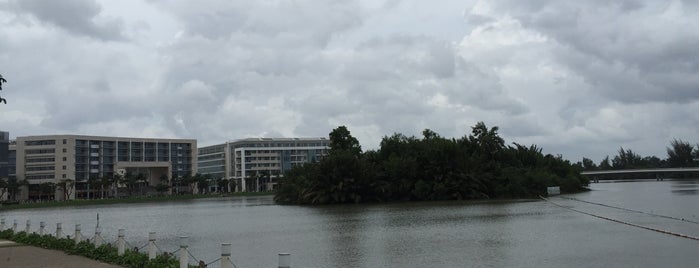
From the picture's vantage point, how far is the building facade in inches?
6260

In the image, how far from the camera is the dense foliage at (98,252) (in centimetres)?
1489

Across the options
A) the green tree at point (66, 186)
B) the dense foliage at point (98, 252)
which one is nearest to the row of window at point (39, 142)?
the green tree at point (66, 186)

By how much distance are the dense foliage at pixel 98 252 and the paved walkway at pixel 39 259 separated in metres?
0.27

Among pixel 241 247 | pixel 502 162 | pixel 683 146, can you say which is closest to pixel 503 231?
pixel 241 247

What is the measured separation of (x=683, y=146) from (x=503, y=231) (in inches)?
6713

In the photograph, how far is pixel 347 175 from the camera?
73.9 metres

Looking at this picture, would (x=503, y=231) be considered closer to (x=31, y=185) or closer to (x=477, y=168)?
(x=477, y=168)

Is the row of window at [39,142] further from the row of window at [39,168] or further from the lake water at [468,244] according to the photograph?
the lake water at [468,244]

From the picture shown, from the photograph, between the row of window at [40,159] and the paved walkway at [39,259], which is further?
the row of window at [40,159]

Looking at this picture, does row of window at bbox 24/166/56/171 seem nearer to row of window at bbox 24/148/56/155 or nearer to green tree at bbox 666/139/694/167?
row of window at bbox 24/148/56/155

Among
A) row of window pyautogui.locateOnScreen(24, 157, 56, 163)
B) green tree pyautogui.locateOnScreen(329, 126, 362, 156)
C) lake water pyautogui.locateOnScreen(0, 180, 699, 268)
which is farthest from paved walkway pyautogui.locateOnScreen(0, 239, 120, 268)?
row of window pyautogui.locateOnScreen(24, 157, 56, 163)

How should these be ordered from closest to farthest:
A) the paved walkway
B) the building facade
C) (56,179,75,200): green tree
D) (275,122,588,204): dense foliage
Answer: the paved walkway, (275,122,588,204): dense foliage, (56,179,75,200): green tree, the building facade

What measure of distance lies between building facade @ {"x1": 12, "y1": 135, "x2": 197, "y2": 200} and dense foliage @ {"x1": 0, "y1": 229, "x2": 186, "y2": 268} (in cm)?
13766

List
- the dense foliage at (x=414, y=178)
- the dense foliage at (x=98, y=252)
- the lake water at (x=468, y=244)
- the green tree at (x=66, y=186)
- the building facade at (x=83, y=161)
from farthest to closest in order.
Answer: the building facade at (x=83, y=161), the green tree at (x=66, y=186), the dense foliage at (x=414, y=178), the lake water at (x=468, y=244), the dense foliage at (x=98, y=252)
